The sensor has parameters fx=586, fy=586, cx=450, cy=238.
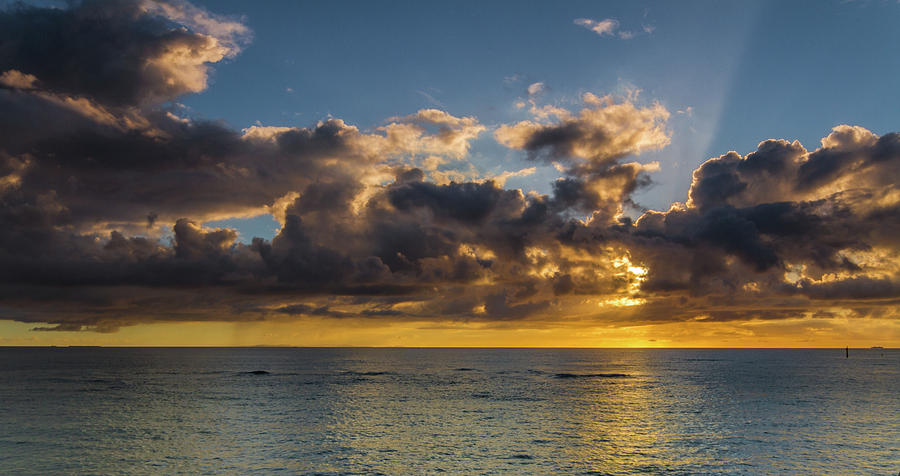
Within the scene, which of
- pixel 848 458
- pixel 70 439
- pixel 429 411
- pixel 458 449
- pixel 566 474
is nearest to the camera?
pixel 566 474

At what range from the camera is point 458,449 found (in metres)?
60.4

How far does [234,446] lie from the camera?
62000 millimetres

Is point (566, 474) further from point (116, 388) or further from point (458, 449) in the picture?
point (116, 388)

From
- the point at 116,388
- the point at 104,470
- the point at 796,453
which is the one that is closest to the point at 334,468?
the point at 104,470

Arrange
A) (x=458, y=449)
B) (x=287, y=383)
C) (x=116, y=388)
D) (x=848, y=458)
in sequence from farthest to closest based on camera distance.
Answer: (x=287, y=383) < (x=116, y=388) < (x=458, y=449) < (x=848, y=458)

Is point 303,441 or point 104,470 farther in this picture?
point 303,441

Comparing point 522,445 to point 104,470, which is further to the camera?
point 522,445

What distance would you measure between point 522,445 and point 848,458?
3134cm

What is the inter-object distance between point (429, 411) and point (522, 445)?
29839 millimetres

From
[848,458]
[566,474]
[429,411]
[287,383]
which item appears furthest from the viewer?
[287,383]

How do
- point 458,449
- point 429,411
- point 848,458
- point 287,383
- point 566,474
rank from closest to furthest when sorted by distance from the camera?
point 566,474, point 848,458, point 458,449, point 429,411, point 287,383

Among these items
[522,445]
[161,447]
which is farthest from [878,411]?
[161,447]

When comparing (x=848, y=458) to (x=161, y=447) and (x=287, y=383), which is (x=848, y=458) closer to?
(x=161, y=447)

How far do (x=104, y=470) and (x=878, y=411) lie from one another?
345ft
